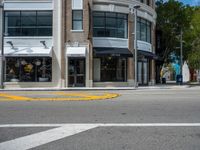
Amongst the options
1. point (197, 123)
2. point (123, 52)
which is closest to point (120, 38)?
point (123, 52)

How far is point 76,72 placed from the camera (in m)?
35.0

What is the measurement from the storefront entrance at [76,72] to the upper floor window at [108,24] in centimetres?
285

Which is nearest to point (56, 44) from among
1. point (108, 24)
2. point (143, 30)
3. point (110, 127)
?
point (108, 24)

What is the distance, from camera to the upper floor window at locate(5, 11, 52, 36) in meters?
34.7

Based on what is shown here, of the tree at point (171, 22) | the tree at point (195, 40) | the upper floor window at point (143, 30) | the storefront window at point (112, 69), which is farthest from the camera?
the tree at point (171, 22)

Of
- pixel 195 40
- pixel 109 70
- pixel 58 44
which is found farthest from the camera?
pixel 195 40

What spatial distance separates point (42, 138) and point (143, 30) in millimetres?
32622

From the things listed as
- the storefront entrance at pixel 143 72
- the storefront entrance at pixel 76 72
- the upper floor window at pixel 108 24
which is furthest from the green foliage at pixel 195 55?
the storefront entrance at pixel 76 72

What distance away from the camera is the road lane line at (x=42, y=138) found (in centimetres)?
766

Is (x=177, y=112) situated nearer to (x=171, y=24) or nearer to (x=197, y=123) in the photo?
(x=197, y=123)

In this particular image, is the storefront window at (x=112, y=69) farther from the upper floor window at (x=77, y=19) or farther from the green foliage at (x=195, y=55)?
the green foliage at (x=195, y=55)

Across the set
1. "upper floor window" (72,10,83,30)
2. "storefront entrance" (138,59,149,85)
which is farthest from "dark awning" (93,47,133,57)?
"storefront entrance" (138,59,149,85)

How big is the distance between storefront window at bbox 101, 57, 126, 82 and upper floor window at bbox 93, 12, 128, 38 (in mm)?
2218

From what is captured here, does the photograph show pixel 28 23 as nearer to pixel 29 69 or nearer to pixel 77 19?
pixel 29 69
